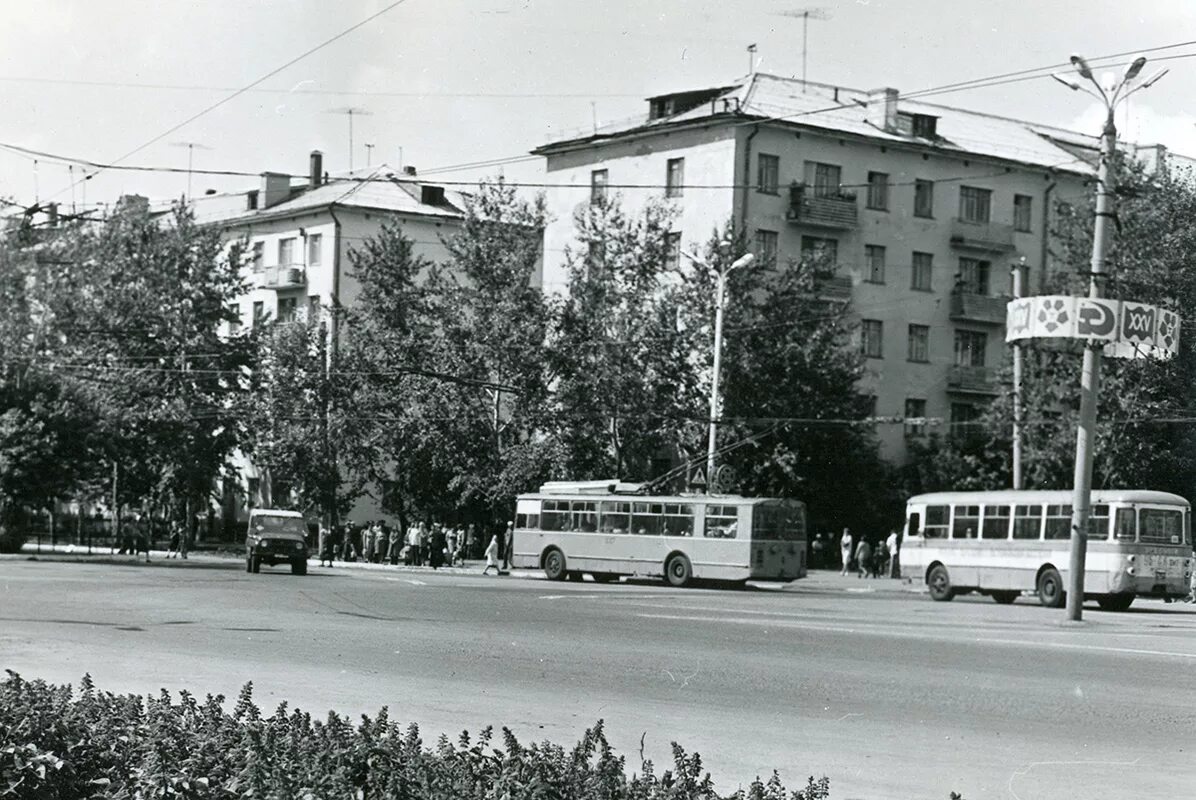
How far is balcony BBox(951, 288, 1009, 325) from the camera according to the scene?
65.1 metres

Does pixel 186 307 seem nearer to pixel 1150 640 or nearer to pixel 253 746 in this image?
pixel 1150 640

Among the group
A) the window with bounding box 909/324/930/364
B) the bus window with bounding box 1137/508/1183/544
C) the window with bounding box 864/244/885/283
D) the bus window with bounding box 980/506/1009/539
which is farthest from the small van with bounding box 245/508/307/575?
the window with bounding box 909/324/930/364

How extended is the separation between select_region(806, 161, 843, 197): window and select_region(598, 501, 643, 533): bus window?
23139 mm

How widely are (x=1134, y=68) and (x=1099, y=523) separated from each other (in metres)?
10.6

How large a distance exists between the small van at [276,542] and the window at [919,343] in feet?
99.8

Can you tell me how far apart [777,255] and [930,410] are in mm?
10230

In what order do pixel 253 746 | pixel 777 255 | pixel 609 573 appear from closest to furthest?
1. pixel 253 746
2. pixel 609 573
3. pixel 777 255

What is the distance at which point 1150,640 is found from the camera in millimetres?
22547

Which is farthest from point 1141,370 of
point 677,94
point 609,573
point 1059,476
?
point 677,94

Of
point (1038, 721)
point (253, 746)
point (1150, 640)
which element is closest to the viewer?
point (253, 746)

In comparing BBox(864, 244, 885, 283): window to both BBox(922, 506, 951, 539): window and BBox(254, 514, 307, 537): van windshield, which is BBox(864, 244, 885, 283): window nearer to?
BBox(922, 506, 951, 539): window

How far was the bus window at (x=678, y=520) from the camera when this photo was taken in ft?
133

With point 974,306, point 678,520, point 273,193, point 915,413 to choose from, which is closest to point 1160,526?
point 678,520

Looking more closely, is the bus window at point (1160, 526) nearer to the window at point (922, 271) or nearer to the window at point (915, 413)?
the window at point (915, 413)
